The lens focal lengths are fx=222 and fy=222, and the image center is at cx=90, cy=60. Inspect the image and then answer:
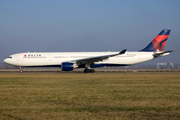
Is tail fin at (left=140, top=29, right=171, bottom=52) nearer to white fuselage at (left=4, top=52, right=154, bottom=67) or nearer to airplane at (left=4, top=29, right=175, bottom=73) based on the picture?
airplane at (left=4, top=29, right=175, bottom=73)

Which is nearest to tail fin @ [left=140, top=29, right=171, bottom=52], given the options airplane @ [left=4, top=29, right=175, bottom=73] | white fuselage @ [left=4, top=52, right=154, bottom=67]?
airplane @ [left=4, top=29, right=175, bottom=73]

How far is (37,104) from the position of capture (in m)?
8.81

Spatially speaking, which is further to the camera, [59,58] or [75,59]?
[75,59]

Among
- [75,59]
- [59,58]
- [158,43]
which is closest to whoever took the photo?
[59,58]

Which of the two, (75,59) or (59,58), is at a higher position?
(59,58)

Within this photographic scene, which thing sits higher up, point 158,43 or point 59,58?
point 158,43

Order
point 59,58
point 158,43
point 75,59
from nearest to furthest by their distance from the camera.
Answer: point 59,58, point 75,59, point 158,43

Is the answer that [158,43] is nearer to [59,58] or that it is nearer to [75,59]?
[75,59]

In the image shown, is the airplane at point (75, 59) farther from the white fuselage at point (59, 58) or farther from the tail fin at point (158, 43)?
the tail fin at point (158, 43)

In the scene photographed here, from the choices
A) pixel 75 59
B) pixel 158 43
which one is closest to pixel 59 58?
pixel 75 59

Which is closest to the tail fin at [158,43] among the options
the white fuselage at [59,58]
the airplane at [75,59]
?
the airplane at [75,59]

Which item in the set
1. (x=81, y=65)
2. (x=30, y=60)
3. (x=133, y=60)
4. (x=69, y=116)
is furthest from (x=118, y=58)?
(x=69, y=116)

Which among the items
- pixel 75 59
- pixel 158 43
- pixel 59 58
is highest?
pixel 158 43

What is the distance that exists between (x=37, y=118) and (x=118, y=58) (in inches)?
1096
